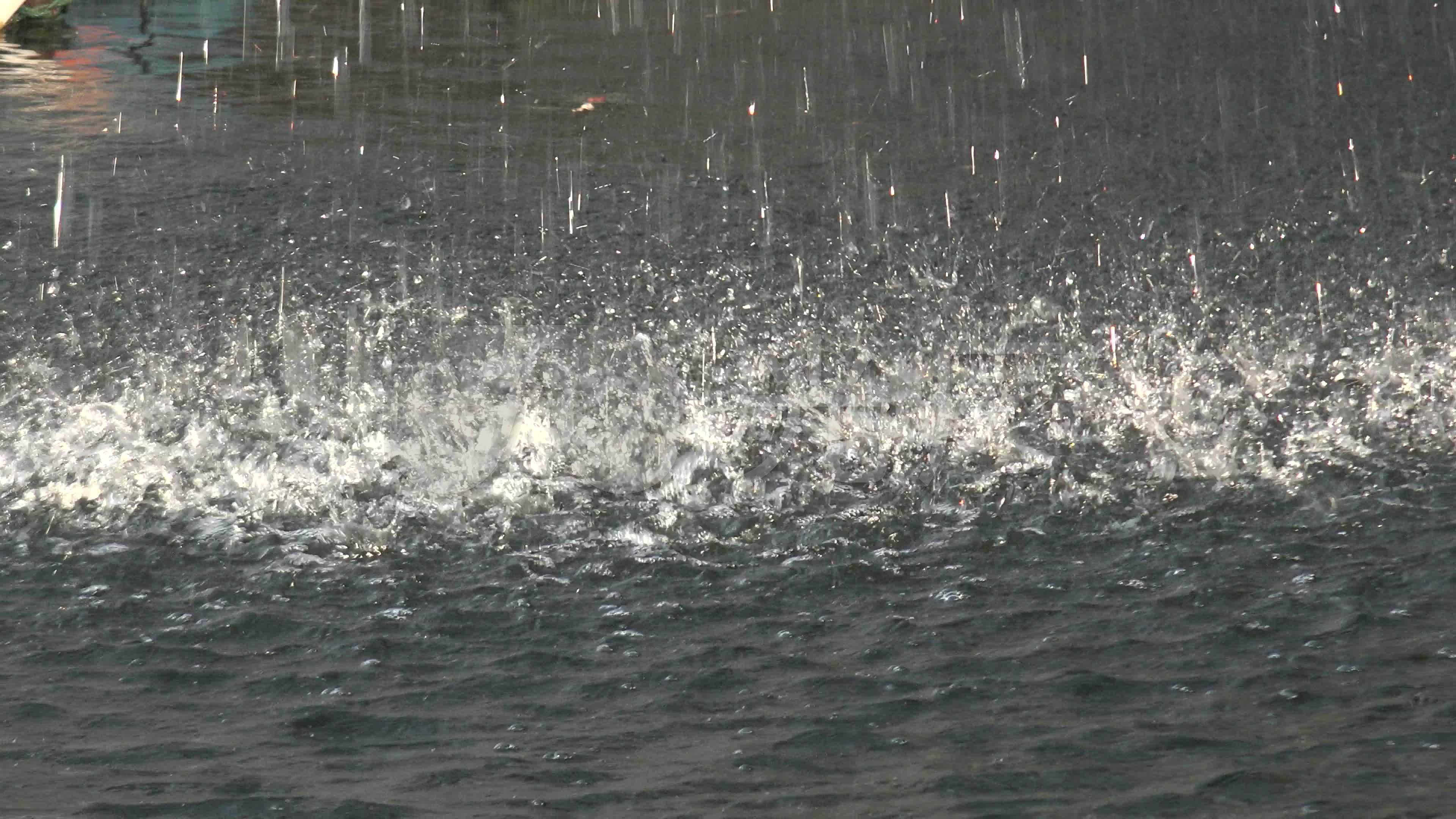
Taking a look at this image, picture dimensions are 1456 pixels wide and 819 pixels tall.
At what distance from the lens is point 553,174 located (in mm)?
8430

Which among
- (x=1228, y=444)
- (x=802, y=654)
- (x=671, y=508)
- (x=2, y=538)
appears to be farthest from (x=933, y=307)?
(x=2, y=538)

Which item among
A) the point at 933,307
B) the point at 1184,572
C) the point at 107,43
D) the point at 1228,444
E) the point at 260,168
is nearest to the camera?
the point at 1184,572

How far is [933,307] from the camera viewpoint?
6594 mm

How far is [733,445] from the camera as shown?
5215 millimetres

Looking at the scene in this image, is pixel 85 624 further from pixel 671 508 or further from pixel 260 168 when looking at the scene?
pixel 260 168

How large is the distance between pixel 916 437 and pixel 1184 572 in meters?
1.26

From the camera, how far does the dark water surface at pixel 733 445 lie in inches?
133

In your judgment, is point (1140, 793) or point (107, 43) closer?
point (1140, 793)

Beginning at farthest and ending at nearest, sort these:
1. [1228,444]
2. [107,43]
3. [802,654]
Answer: [107,43], [1228,444], [802,654]

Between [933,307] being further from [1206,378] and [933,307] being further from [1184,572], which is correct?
[1184,572]

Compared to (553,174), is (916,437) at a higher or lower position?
lower

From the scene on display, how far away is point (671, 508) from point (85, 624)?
1.56 meters

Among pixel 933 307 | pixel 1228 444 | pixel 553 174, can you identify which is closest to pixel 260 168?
pixel 553 174

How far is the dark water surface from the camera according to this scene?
3.38 m
